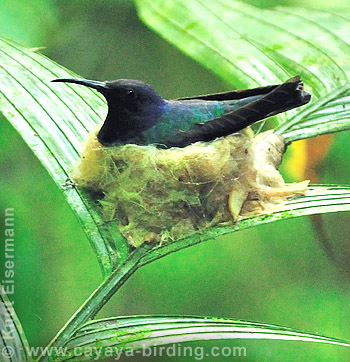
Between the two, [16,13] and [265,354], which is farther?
[16,13]

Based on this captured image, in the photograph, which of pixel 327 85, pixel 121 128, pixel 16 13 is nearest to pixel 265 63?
pixel 327 85

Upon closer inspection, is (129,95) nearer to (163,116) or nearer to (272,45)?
(163,116)

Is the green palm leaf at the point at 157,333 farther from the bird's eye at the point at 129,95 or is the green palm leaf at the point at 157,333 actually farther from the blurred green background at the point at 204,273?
the bird's eye at the point at 129,95

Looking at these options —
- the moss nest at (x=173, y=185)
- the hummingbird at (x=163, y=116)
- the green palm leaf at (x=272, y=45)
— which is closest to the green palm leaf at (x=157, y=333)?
the moss nest at (x=173, y=185)

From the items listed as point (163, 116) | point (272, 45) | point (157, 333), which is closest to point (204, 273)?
point (157, 333)

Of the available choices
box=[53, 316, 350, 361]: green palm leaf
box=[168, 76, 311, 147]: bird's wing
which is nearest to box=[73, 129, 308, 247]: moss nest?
box=[168, 76, 311, 147]: bird's wing

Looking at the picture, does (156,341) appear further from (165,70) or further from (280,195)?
(165,70)
